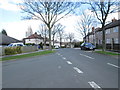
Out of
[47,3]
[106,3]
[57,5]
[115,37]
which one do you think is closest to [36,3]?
[47,3]

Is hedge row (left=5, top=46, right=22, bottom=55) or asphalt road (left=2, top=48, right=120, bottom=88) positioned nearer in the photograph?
asphalt road (left=2, top=48, right=120, bottom=88)

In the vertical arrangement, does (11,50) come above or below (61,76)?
above

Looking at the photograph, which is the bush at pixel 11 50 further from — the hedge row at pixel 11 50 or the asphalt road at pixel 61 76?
the asphalt road at pixel 61 76

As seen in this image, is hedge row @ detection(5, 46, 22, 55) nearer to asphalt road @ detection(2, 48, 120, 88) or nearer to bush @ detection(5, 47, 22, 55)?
bush @ detection(5, 47, 22, 55)

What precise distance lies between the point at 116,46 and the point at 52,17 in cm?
1460

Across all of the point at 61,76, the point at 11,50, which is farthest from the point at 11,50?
the point at 61,76

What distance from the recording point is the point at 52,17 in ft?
109

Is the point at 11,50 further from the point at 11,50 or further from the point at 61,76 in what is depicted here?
the point at 61,76

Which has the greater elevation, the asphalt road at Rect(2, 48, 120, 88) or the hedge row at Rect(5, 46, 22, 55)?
the hedge row at Rect(5, 46, 22, 55)

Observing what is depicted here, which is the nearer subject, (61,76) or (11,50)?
(61,76)

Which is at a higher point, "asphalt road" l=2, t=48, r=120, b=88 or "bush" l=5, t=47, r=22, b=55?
"bush" l=5, t=47, r=22, b=55

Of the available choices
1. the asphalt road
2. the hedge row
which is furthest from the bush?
the asphalt road

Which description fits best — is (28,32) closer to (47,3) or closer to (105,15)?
(47,3)

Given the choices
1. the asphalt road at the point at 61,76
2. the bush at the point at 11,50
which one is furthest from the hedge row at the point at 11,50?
the asphalt road at the point at 61,76
